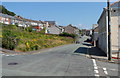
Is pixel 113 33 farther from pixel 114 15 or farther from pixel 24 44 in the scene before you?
pixel 24 44

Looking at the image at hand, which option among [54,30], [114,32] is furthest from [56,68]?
[54,30]

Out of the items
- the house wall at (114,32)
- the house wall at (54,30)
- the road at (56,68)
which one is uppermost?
the house wall at (54,30)

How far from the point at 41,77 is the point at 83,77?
2.10m

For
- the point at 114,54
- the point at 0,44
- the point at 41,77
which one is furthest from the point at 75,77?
the point at 0,44

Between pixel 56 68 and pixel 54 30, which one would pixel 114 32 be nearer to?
pixel 56 68

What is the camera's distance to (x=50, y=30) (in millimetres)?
101000

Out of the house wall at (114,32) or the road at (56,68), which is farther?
the house wall at (114,32)

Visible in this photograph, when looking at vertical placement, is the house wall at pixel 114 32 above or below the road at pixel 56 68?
above

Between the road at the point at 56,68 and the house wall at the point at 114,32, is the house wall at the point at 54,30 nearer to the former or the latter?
the house wall at the point at 114,32

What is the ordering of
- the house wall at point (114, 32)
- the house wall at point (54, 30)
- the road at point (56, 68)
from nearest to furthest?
the road at point (56, 68) → the house wall at point (114, 32) → the house wall at point (54, 30)

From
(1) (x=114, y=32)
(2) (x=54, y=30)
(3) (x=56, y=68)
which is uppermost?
(2) (x=54, y=30)

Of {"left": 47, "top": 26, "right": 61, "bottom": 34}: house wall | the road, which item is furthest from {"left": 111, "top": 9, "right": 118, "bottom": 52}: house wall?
{"left": 47, "top": 26, "right": 61, "bottom": 34}: house wall

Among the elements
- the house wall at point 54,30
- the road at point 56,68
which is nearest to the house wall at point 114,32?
the road at point 56,68

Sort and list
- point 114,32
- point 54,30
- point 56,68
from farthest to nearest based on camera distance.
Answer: point 54,30 < point 114,32 < point 56,68
